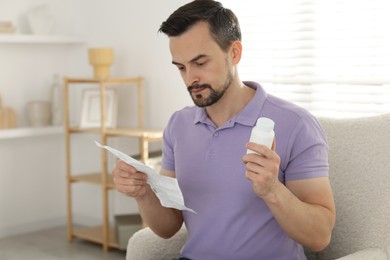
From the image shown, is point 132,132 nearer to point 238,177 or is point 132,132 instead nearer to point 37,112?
point 37,112

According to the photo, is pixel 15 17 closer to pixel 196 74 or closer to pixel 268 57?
pixel 268 57

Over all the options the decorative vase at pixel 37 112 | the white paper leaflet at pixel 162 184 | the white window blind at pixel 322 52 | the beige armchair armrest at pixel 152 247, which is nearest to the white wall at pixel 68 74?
the decorative vase at pixel 37 112

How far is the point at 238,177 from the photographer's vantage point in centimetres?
185

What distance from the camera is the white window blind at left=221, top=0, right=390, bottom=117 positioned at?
3.01 m

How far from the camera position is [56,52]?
449 centimetres

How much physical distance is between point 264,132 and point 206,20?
510 millimetres

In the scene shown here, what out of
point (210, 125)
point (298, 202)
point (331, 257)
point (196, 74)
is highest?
point (196, 74)

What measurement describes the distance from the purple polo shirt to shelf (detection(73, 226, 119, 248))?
1954 millimetres

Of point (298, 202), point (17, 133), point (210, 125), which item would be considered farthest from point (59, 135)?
point (298, 202)

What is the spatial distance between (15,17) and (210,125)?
268 centimetres

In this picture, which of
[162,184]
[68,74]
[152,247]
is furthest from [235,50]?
[68,74]

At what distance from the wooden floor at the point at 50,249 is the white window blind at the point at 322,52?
1.29 metres

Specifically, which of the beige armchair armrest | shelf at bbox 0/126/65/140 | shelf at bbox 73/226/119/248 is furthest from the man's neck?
shelf at bbox 0/126/65/140

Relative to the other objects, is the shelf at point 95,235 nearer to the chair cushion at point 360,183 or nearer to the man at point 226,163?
the man at point 226,163
